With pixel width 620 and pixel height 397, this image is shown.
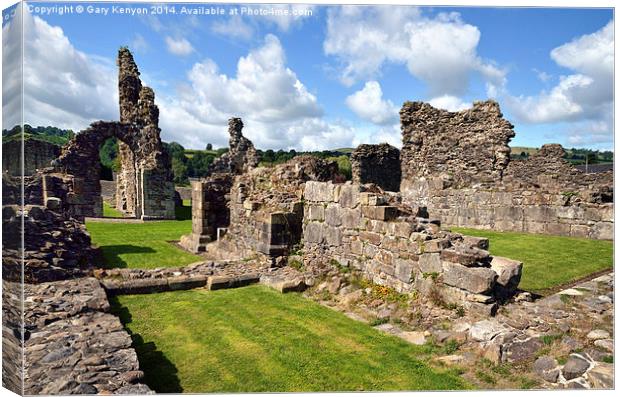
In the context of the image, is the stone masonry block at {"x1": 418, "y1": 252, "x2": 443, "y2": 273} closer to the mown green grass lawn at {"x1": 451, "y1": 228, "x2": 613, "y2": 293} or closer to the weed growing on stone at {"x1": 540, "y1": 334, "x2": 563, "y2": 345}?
the weed growing on stone at {"x1": 540, "y1": 334, "x2": 563, "y2": 345}

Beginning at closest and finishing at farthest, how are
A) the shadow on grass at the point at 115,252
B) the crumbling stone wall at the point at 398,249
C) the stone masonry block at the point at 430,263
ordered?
the crumbling stone wall at the point at 398,249
the stone masonry block at the point at 430,263
the shadow on grass at the point at 115,252

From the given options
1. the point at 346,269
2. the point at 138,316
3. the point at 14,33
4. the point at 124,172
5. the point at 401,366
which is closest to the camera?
the point at 14,33

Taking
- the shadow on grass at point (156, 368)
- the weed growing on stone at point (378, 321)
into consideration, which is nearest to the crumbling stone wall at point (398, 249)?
the weed growing on stone at point (378, 321)

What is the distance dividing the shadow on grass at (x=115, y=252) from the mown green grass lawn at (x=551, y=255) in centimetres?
907

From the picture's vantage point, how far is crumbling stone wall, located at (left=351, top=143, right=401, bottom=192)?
2417 centimetres

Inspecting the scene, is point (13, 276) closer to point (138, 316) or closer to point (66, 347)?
point (66, 347)

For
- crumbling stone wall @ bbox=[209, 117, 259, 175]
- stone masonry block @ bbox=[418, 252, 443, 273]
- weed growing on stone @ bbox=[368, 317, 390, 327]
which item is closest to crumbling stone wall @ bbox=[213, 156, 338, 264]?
weed growing on stone @ bbox=[368, 317, 390, 327]

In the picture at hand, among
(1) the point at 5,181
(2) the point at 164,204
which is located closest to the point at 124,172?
(2) the point at 164,204

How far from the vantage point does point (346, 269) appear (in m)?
8.24

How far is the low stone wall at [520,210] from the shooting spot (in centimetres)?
1172

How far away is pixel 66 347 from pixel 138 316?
219 cm

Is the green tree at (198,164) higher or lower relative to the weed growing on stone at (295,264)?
higher

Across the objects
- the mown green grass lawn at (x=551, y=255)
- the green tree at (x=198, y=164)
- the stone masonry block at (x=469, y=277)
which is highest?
the green tree at (x=198, y=164)

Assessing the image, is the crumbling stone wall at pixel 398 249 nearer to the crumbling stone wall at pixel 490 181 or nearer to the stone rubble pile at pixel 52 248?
the stone rubble pile at pixel 52 248
